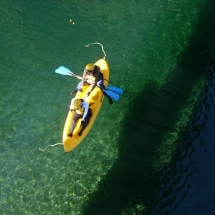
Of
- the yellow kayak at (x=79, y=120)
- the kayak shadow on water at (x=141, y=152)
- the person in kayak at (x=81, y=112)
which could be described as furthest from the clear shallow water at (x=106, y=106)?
the person in kayak at (x=81, y=112)

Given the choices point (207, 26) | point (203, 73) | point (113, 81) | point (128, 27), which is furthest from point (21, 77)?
point (207, 26)

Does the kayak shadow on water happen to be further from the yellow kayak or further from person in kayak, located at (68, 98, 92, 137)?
person in kayak, located at (68, 98, 92, 137)

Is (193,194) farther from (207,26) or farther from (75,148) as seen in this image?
(207,26)

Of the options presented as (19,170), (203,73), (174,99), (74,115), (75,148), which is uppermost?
(203,73)

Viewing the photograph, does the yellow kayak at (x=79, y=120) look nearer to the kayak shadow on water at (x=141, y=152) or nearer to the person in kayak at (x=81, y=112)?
the person in kayak at (x=81, y=112)

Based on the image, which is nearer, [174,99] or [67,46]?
[174,99]

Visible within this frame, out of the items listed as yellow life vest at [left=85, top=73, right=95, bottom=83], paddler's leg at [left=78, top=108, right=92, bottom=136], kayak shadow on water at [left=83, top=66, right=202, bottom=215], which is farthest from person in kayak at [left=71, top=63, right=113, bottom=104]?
kayak shadow on water at [left=83, top=66, right=202, bottom=215]

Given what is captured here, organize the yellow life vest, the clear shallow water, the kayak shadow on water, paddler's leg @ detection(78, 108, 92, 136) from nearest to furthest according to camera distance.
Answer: the kayak shadow on water < the clear shallow water < paddler's leg @ detection(78, 108, 92, 136) < the yellow life vest
